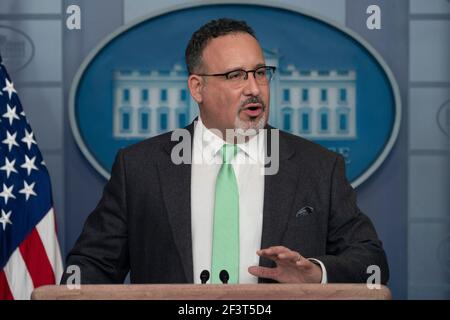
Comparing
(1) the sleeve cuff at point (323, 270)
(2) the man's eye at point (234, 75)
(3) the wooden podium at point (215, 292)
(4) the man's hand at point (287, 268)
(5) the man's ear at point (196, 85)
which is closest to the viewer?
(3) the wooden podium at point (215, 292)

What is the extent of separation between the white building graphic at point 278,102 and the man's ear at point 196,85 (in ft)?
2.35

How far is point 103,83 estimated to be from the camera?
9.21 feet

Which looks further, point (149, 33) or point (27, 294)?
point (149, 33)

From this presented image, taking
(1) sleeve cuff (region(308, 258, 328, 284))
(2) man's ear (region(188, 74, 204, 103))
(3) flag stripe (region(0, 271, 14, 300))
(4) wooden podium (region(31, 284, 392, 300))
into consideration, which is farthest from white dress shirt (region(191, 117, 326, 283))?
(3) flag stripe (region(0, 271, 14, 300))

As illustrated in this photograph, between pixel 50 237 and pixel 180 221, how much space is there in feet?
3.07

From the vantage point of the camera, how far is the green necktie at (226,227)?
1.82 metres

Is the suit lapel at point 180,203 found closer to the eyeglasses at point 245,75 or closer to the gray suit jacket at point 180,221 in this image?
the gray suit jacket at point 180,221

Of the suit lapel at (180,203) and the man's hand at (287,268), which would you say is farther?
the suit lapel at (180,203)

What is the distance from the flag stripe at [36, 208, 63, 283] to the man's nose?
3.44 ft

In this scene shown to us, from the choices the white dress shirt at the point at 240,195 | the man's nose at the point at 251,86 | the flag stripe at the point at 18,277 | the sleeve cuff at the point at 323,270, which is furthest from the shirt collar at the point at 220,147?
the flag stripe at the point at 18,277

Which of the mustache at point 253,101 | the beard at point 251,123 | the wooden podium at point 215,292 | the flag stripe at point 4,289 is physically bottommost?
the flag stripe at point 4,289

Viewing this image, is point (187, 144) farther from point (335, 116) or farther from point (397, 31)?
point (397, 31)
